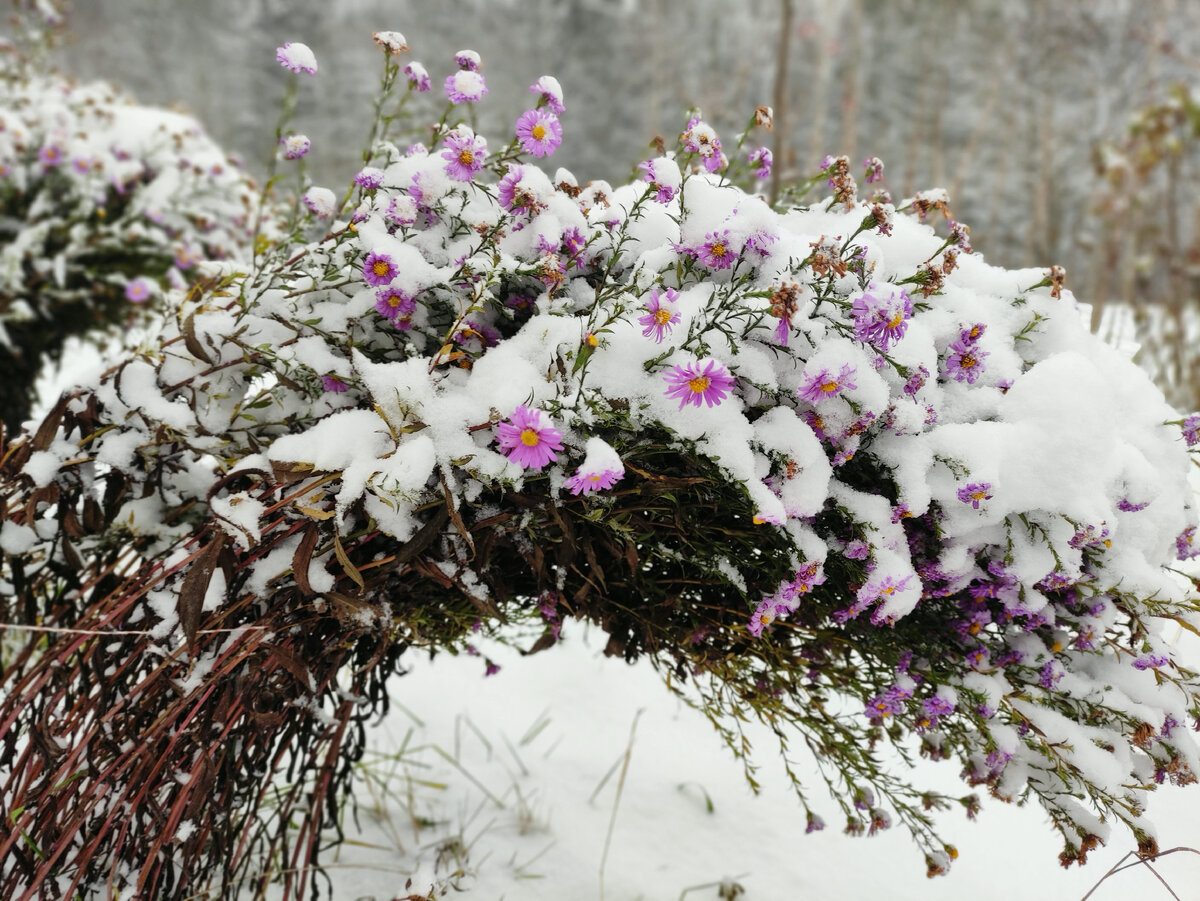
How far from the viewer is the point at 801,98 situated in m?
16.9

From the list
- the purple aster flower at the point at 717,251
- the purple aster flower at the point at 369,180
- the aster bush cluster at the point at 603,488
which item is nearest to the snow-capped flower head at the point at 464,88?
the aster bush cluster at the point at 603,488

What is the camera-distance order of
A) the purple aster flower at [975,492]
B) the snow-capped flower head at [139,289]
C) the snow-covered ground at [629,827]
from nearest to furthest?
the purple aster flower at [975,492] < the snow-covered ground at [629,827] < the snow-capped flower head at [139,289]

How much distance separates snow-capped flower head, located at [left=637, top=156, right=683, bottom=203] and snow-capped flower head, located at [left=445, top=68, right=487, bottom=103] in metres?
0.26

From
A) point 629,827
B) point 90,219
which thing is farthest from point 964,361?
point 90,219

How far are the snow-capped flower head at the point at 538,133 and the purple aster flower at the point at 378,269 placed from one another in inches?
10.5

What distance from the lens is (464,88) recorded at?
1018mm

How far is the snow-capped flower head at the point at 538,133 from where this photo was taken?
1016 mm

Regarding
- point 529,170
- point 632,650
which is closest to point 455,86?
point 529,170

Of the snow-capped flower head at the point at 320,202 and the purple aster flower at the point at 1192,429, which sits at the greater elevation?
the snow-capped flower head at the point at 320,202

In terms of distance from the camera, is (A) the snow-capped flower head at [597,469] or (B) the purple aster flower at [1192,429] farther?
(B) the purple aster flower at [1192,429]

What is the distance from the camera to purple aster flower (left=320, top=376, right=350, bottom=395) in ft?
3.28

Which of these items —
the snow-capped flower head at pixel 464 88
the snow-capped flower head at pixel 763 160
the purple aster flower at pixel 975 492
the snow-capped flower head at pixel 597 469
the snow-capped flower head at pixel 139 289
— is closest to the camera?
the snow-capped flower head at pixel 597 469

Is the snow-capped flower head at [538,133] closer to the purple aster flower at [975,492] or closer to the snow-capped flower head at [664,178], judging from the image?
the snow-capped flower head at [664,178]

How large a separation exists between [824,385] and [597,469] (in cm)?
30
